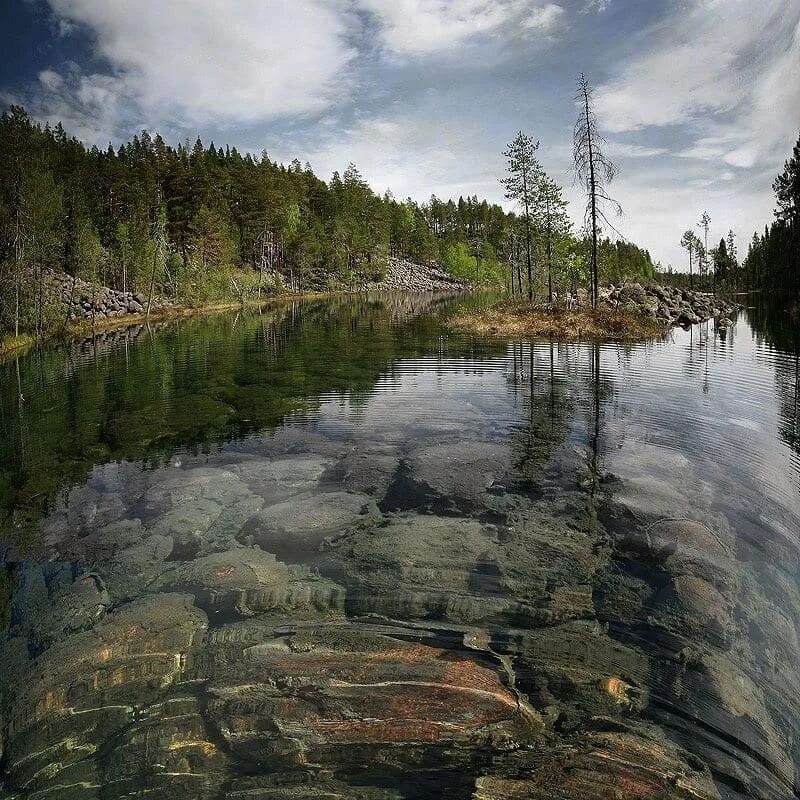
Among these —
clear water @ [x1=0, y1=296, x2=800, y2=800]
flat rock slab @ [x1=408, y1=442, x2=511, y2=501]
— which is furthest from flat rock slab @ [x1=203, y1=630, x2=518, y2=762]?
flat rock slab @ [x1=408, y1=442, x2=511, y2=501]

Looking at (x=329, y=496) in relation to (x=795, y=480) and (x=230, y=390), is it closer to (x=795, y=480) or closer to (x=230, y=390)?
(x=795, y=480)

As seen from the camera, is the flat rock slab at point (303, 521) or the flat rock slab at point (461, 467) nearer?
the flat rock slab at point (303, 521)

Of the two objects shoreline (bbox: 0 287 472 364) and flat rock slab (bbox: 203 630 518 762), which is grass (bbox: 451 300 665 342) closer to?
shoreline (bbox: 0 287 472 364)

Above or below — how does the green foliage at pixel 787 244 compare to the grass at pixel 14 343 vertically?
above

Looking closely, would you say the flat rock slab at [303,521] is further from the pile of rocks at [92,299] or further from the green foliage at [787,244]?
the green foliage at [787,244]

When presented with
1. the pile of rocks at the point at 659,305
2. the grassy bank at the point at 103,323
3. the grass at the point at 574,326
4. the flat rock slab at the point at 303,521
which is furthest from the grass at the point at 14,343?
the pile of rocks at the point at 659,305

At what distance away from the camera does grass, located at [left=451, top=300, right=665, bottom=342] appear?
1294 inches

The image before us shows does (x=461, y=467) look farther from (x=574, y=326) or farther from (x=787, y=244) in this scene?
(x=787, y=244)

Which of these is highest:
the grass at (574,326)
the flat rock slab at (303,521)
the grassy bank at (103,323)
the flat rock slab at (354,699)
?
the grassy bank at (103,323)

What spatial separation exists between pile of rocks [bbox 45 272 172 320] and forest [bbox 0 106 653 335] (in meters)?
1.64

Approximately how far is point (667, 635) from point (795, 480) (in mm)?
6143

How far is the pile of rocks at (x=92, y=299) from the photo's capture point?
46.3m

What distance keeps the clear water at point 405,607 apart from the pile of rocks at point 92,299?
38236 mm

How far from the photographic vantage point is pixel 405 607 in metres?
6.15
